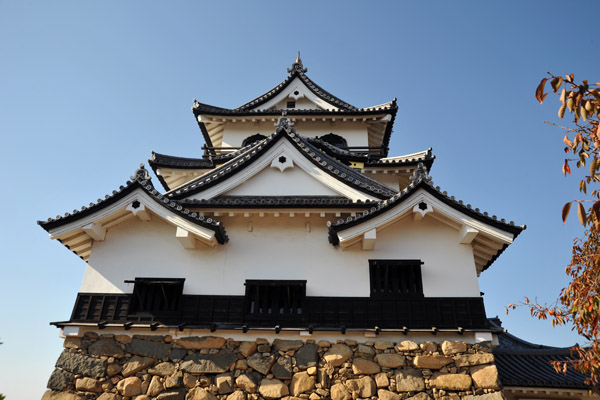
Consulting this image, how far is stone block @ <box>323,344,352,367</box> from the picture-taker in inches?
285

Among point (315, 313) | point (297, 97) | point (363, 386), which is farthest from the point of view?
point (297, 97)

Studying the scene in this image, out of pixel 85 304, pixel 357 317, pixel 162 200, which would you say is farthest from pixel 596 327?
pixel 85 304

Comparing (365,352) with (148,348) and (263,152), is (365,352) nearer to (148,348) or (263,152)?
(148,348)

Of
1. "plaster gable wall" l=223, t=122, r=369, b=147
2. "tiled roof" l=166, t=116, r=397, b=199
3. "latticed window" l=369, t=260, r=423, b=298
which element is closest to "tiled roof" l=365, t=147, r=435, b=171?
"plaster gable wall" l=223, t=122, r=369, b=147

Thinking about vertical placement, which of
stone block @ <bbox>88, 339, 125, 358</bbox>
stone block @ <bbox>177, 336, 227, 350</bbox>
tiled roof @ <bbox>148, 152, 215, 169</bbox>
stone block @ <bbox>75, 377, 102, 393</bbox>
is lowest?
stone block @ <bbox>75, 377, 102, 393</bbox>

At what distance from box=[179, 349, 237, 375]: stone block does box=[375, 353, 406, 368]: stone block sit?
268 centimetres

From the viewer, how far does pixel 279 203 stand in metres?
8.46

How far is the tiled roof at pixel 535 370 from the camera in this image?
7.95 metres

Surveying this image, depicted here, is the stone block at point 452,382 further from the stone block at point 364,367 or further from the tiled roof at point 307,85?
the tiled roof at point 307,85

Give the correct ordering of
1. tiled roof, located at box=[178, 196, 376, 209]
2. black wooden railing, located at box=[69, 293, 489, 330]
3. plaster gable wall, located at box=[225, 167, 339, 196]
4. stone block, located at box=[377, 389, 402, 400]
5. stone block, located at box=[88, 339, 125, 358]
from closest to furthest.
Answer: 1. stone block, located at box=[377, 389, 402, 400]
2. stone block, located at box=[88, 339, 125, 358]
3. black wooden railing, located at box=[69, 293, 489, 330]
4. tiled roof, located at box=[178, 196, 376, 209]
5. plaster gable wall, located at box=[225, 167, 339, 196]

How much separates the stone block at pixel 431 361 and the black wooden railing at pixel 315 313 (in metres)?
0.56

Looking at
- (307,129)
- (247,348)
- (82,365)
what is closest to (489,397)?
(247,348)

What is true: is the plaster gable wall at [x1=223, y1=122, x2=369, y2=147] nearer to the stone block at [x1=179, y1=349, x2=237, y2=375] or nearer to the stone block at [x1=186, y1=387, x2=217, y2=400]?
the stone block at [x1=179, y1=349, x2=237, y2=375]

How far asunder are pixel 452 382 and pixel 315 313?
2.70m
